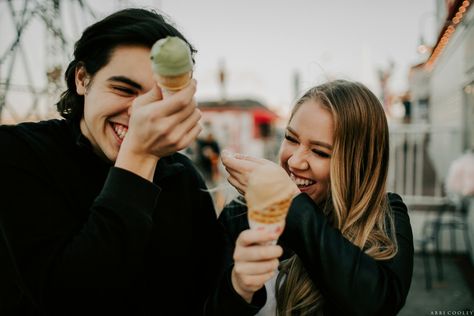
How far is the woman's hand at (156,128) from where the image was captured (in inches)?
42.9

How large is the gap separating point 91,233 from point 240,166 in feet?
1.95

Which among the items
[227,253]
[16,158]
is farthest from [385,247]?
[16,158]

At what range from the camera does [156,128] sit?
1091 millimetres

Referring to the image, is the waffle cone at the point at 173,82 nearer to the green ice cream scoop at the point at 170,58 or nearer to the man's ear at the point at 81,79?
the green ice cream scoop at the point at 170,58

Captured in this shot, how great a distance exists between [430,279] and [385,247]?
390 centimetres

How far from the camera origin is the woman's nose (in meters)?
1.73

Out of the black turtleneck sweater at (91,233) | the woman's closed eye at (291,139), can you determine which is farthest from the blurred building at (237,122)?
the black turtleneck sweater at (91,233)

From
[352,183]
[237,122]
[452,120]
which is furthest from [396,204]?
[237,122]

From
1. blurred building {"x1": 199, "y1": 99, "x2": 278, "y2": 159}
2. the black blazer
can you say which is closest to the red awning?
blurred building {"x1": 199, "y1": 99, "x2": 278, "y2": 159}

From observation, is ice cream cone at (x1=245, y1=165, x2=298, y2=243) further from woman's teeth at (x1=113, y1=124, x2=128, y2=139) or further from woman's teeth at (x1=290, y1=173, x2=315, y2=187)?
woman's teeth at (x1=290, y1=173, x2=315, y2=187)

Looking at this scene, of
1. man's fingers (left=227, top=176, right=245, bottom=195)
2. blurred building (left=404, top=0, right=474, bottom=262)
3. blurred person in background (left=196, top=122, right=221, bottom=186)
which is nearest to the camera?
man's fingers (left=227, top=176, right=245, bottom=195)

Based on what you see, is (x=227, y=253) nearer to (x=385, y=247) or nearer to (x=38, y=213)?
(x=385, y=247)

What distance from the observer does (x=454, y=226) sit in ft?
16.8

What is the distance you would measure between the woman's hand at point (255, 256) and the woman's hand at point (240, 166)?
1.04 feet
